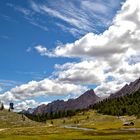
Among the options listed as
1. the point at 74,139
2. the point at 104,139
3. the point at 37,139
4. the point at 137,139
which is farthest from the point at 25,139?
the point at 137,139

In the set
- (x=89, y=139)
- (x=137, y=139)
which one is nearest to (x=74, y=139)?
(x=89, y=139)

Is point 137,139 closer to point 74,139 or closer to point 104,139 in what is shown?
point 104,139

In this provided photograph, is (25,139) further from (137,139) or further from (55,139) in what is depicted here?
(137,139)

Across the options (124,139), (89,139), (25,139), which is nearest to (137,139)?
(124,139)

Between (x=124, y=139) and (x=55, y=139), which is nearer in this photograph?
(x=124, y=139)

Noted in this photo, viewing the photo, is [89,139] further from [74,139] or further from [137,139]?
[137,139]

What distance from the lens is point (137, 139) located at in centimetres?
11406

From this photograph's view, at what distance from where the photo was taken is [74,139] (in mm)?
124438

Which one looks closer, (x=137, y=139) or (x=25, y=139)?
(x=137, y=139)

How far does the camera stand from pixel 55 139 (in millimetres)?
126188

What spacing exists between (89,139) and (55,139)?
493 inches

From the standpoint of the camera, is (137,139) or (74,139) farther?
(74,139)

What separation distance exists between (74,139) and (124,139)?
18248 millimetres

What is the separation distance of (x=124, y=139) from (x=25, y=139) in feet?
115
